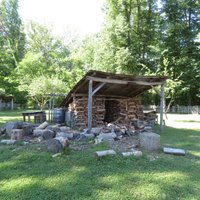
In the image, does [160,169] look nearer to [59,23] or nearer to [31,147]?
[31,147]

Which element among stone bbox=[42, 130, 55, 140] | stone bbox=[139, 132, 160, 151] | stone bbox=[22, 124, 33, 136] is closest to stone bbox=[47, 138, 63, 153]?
stone bbox=[42, 130, 55, 140]

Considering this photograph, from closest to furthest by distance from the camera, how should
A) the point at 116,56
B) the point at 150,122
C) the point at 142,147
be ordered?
1. the point at 142,147
2. the point at 150,122
3. the point at 116,56

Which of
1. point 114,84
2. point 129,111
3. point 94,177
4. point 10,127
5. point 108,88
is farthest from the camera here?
point 129,111

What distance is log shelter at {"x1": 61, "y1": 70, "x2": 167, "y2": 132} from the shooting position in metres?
8.83

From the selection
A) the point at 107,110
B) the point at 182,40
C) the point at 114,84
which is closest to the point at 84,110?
the point at 114,84

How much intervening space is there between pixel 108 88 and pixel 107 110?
105 inches

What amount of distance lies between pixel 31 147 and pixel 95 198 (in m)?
3.40

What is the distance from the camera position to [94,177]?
4.17 metres

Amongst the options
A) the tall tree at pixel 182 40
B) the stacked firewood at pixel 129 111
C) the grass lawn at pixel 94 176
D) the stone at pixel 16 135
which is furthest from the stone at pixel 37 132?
the tall tree at pixel 182 40

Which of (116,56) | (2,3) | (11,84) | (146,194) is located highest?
(2,3)

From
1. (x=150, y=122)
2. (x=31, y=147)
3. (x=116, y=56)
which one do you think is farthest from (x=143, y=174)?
(x=116, y=56)

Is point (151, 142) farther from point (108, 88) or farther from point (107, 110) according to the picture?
point (107, 110)

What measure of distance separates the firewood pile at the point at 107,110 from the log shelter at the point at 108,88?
5 centimetres

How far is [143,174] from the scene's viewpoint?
14.3ft
